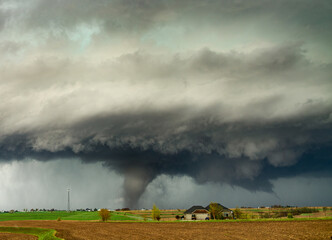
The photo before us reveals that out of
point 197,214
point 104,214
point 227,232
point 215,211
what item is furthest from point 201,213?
point 227,232

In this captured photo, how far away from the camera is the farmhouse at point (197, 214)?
162 m

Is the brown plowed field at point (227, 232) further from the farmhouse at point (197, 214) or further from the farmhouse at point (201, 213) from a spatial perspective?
the farmhouse at point (197, 214)

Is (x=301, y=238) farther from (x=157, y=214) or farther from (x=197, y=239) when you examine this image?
(x=157, y=214)

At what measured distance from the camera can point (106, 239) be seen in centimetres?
5684

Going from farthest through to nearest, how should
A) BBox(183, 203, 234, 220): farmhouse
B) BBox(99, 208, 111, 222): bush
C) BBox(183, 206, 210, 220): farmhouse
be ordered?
BBox(183, 206, 210, 220): farmhouse
BBox(99, 208, 111, 222): bush
BBox(183, 203, 234, 220): farmhouse

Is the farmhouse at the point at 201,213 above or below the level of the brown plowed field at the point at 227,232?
below

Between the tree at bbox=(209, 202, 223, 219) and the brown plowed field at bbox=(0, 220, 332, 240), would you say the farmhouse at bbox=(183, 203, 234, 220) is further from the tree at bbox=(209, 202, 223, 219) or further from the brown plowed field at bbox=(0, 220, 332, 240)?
the brown plowed field at bbox=(0, 220, 332, 240)

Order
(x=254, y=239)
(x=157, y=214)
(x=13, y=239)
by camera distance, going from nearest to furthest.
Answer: (x=254, y=239)
(x=13, y=239)
(x=157, y=214)

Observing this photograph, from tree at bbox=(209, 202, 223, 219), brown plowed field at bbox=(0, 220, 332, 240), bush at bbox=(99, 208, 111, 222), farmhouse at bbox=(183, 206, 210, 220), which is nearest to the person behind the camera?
brown plowed field at bbox=(0, 220, 332, 240)

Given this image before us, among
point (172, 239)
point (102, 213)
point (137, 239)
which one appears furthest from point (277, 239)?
point (102, 213)

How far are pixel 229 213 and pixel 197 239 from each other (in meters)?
115

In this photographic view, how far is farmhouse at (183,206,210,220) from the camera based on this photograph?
16238cm

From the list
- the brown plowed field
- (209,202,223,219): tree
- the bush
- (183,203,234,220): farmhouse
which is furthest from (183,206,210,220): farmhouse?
the brown plowed field

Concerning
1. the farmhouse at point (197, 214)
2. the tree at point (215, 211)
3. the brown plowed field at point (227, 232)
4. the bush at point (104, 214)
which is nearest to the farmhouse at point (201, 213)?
the farmhouse at point (197, 214)
